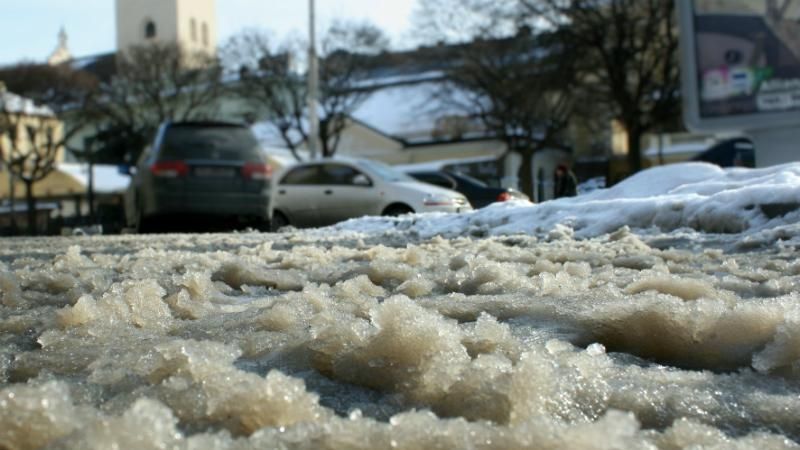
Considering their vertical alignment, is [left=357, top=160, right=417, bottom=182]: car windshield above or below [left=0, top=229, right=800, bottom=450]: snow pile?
above

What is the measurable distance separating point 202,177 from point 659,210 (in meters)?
6.73

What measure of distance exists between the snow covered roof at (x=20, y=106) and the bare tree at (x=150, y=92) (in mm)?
3498

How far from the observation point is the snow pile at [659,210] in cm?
691

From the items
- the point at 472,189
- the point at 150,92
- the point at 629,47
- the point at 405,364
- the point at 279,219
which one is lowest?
the point at 405,364

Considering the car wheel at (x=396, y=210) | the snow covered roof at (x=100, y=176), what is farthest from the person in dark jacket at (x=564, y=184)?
the snow covered roof at (x=100, y=176)

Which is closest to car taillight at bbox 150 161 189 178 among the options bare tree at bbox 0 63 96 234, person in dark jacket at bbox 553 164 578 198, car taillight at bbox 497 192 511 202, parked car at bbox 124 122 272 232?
parked car at bbox 124 122 272 232

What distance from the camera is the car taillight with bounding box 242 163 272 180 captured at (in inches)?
487

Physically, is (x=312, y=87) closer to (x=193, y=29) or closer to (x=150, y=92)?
(x=150, y=92)

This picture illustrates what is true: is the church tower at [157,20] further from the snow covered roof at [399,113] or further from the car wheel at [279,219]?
the car wheel at [279,219]

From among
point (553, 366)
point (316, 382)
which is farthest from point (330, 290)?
point (553, 366)

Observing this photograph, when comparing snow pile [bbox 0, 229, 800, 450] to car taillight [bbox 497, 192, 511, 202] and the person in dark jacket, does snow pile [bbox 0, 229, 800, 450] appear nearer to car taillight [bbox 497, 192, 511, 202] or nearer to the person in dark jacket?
car taillight [bbox 497, 192, 511, 202]

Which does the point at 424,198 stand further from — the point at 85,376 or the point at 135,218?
the point at 85,376

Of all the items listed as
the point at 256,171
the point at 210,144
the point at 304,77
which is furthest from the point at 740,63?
the point at 304,77

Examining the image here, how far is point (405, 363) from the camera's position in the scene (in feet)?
6.72
